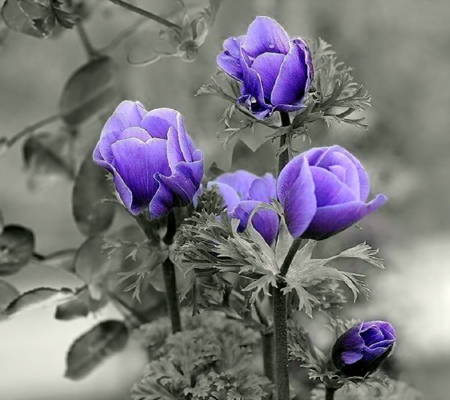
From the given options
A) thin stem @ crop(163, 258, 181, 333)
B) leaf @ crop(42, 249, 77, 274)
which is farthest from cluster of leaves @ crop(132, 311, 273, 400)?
leaf @ crop(42, 249, 77, 274)

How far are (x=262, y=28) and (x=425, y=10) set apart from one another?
0.47 m

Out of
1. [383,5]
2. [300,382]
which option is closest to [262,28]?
[300,382]

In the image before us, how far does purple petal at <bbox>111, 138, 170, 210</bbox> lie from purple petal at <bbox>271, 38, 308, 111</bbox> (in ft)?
0.20

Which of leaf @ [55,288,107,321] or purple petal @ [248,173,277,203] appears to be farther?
leaf @ [55,288,107,321]

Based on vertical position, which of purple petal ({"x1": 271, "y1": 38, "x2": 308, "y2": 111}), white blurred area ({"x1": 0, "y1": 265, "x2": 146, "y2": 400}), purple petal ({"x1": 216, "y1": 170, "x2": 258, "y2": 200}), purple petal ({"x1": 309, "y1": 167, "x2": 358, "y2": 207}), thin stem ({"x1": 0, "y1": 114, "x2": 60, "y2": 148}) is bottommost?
white blurred area ({"x1": 0, "y1": 265, "x2": 146, "y2": 400})

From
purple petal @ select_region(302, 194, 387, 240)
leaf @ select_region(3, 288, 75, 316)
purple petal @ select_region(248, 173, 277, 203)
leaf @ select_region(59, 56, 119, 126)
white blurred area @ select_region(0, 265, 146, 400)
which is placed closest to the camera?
purple petal @ select_region(302, 194, 387, 240)

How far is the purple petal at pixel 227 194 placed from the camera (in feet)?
1.37

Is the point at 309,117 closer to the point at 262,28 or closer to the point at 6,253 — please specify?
the point at 262,28

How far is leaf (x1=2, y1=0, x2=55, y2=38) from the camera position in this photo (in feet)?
1.85

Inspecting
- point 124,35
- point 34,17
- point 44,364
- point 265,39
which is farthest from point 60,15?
point 44,364

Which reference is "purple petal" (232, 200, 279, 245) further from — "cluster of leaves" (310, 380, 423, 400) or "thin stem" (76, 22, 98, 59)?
"thin stem" (76, 22, 98, 59)

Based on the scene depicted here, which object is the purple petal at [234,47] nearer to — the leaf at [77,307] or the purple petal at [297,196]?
the purple petal at [297,196]

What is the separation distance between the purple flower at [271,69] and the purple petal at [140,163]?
0.05m

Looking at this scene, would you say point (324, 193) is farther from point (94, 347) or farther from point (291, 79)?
point (94, 347)
